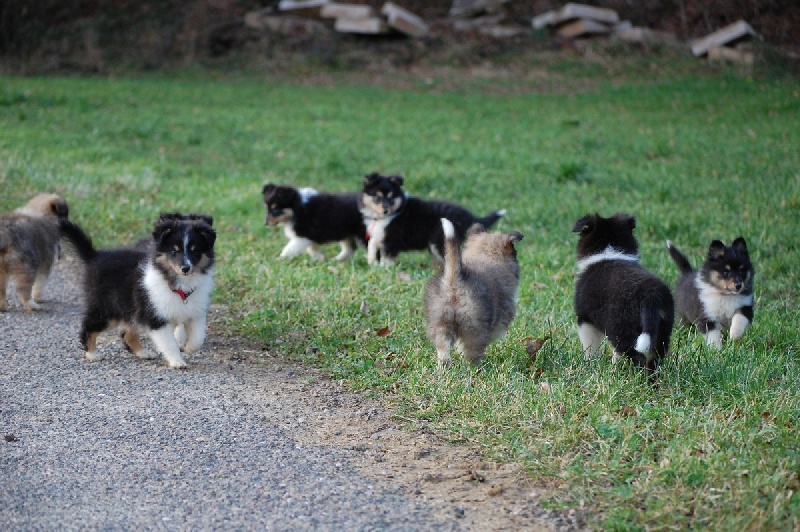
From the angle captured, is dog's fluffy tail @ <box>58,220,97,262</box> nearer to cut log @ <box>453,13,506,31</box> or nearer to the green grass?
the green grass

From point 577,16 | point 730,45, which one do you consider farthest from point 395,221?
point 577,16

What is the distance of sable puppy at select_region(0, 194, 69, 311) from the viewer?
A: 27.5ft

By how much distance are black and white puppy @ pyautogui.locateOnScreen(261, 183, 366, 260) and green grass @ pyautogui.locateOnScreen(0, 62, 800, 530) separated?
27 cm

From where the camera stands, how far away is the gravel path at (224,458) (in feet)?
14.9

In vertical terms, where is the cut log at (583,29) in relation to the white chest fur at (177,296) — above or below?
above

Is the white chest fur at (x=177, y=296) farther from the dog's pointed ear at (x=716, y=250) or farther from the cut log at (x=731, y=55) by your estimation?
the cut log at (x=731, y=55)

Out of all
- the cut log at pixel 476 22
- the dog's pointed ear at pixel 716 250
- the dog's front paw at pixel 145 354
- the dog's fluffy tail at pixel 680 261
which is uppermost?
the cut log at pixel 476 22

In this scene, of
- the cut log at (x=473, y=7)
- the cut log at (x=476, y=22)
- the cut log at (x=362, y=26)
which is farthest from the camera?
the cut log at (x=473, y=7)

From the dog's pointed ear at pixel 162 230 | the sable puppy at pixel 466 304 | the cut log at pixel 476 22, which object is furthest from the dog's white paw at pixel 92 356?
the cut log at pixel 476 22

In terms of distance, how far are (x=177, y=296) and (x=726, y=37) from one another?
69.7 ft

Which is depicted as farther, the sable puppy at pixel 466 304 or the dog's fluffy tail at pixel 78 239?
the dog's fluffy tail at pixel 78 239

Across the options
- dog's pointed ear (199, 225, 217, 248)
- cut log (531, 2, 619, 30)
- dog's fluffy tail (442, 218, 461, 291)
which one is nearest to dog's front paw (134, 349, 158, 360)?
dog's pointed ear (199, 225, 217, 248)

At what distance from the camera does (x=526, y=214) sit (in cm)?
1195

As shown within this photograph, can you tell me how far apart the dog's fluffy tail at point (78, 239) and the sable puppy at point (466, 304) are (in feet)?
8.75
